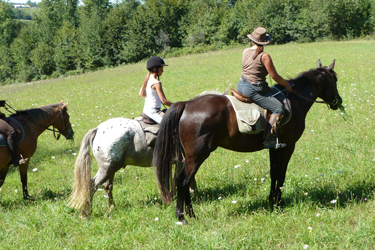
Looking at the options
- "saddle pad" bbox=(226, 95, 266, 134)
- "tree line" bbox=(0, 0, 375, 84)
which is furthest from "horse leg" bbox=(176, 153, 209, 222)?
"tree line" bbox=(0, 0, 375, 84)

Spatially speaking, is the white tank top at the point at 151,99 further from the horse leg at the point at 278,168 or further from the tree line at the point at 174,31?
the tree line at the point at 174,31

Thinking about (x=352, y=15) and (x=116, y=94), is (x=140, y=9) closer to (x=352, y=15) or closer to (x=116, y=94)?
(x=352, y=15)

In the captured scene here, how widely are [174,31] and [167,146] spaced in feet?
227

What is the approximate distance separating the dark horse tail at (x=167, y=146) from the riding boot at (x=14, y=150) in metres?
3.32

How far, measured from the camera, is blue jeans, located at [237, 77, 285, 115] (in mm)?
4879

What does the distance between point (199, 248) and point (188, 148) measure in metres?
1.50

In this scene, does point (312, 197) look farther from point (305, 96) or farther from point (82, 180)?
point (82, 180)

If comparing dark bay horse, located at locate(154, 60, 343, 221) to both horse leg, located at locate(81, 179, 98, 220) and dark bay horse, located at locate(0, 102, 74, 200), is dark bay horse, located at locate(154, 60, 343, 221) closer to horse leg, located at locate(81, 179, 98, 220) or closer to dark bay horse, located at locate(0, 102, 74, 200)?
horse leg, located at locate(81, 179, 98, 220)

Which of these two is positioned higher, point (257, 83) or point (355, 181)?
point (257, 83)

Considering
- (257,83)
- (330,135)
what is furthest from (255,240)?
(330,135)

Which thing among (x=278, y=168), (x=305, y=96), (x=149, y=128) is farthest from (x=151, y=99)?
(x=305, y=96)

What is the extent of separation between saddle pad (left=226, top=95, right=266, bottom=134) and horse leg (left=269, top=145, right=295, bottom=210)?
0.80 meters

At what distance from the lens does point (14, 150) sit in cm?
643

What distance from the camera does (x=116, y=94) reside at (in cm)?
2008
